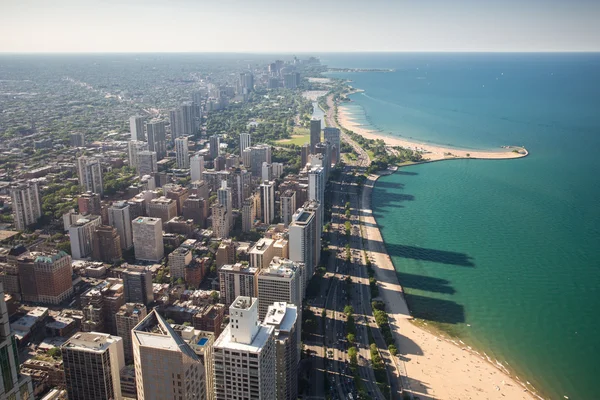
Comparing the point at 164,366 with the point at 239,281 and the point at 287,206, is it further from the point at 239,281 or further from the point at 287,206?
the point at 287,206

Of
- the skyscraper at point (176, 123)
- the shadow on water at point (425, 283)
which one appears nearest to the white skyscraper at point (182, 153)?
the skyscraper at point (176, 123)

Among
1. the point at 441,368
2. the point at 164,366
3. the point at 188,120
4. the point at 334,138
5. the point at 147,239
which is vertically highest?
the point at 164,366

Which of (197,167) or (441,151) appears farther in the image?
(441,151)

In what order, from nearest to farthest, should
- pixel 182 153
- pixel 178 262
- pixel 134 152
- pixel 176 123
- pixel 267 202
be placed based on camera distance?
pixel 178 262 < pixel 267 202 < pixel 134 152 < pixel 182 153 < pixel 176 123

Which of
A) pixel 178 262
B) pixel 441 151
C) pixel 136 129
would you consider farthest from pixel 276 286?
pixel 136 129

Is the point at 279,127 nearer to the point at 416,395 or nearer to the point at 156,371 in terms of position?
the point at 416,395

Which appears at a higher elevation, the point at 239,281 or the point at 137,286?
the point at 239,281
